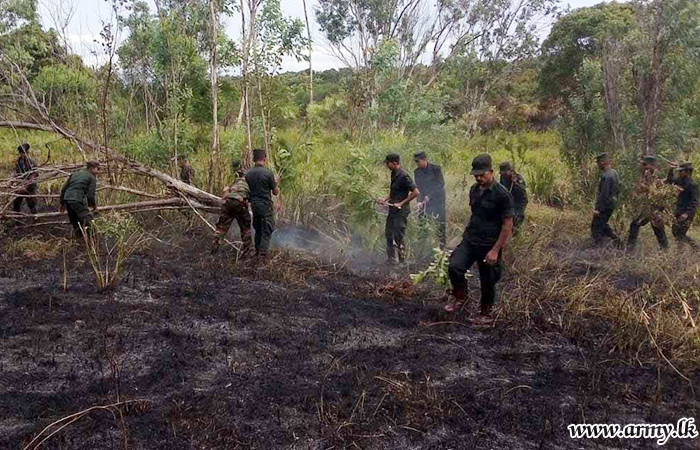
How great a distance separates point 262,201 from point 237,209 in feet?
1.26

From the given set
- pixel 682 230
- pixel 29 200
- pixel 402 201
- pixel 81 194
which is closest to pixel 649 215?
pixel 682 230

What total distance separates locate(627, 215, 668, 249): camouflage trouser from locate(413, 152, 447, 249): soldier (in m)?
2.84

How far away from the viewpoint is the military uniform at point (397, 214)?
783 centimetres

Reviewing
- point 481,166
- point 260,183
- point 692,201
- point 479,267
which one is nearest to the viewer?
point 481,166

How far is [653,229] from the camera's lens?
28.2 feet

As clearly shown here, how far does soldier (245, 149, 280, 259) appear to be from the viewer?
7.74 meters

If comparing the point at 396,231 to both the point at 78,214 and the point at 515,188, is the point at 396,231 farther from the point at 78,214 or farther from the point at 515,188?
the point at 78,214

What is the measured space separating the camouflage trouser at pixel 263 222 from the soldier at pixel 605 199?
15.7ft

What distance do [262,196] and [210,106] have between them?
6.52 metres

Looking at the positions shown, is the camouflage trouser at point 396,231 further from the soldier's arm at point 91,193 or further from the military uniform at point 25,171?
the military uniform at point 25,171

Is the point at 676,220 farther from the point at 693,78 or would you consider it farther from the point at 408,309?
the point at 408,309

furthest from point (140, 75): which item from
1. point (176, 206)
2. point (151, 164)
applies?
point (176, 206)

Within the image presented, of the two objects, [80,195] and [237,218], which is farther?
[237,218]

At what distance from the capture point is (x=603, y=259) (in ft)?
27.1
